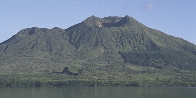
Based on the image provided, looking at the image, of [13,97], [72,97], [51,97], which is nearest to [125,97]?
[72,97]

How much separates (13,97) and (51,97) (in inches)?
604

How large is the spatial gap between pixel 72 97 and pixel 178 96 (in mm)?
38312

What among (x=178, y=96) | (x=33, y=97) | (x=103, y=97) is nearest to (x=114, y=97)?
(x=103, y=97)

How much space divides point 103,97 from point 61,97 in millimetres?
16591

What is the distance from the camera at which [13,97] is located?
136m

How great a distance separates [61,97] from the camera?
132250mm

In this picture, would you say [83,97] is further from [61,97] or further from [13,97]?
[13,97]

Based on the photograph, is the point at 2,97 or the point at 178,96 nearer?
the point at 178,96

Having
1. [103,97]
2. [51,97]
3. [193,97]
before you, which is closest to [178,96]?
[193,97]

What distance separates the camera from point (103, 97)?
126 meters

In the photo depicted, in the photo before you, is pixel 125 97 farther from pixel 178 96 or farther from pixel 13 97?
pixel 13 97

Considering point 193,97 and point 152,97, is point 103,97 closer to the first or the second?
point 152,97

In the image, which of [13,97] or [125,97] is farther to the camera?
[13,97]

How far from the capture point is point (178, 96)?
126m
